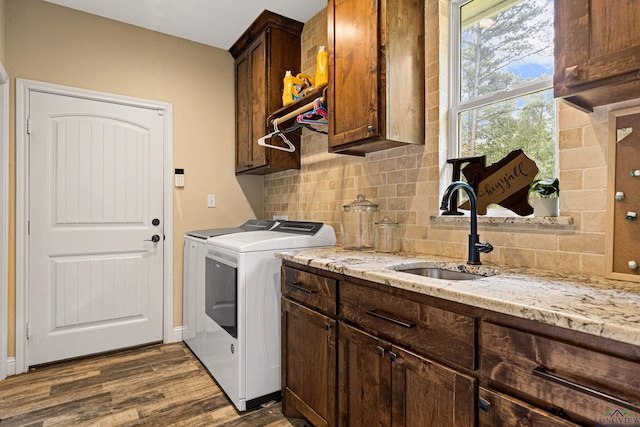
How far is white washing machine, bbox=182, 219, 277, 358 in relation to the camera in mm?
2555

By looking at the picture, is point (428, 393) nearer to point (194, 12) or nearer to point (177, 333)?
→ point (177, 333)

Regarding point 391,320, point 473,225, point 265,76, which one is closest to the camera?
point 391,320

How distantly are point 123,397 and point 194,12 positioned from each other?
272cm

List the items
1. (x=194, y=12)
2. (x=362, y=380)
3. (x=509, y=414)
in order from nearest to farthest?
(x=509, y=414) → (x=362, y=380) → (x=194, y=12)

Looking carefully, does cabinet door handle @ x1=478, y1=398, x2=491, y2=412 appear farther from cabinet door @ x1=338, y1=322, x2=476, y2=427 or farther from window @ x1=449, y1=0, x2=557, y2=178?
window @ x1=449, y1=0, x2=557, y2=178

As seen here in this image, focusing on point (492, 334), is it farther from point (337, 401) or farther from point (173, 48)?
point (173, 48)

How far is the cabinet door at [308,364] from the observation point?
1.54 meters

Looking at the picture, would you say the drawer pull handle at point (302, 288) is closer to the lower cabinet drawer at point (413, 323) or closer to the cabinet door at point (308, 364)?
the cabinet door at point (308, 364)

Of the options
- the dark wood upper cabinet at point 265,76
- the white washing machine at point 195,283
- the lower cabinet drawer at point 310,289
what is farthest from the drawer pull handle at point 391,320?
the dark wood upper cabinet at point 265,76

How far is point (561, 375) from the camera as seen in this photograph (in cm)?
80

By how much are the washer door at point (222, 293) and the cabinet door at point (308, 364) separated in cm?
32

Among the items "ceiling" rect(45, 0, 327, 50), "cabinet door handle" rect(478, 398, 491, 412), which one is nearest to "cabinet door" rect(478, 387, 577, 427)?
"cabinet door handle" rect(478, 398, 491, 412)

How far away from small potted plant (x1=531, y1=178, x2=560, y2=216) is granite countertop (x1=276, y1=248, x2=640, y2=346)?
0.89 feet

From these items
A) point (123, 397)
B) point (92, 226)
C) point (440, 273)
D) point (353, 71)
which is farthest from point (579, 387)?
point (92, 226)
